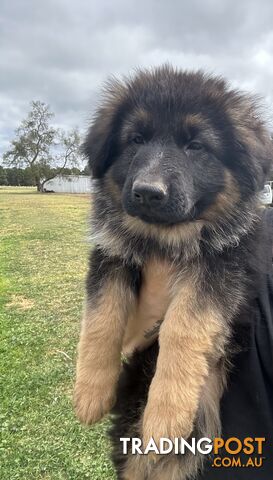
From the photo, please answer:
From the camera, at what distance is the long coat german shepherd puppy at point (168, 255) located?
5.94ft

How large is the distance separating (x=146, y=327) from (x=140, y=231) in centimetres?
49

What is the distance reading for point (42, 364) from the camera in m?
4.39

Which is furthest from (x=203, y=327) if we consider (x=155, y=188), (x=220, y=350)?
(x=155, y=188)

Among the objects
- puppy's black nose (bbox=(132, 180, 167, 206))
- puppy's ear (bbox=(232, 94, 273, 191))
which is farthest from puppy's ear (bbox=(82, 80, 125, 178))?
puppy's ear (bbox=(232, 94, 273, 191))

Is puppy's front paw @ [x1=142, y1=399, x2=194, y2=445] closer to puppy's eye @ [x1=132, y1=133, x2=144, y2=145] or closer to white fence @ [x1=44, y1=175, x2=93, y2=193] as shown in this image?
puppy's eye @ [x1=132, y1=133, x2=144, y2=145]

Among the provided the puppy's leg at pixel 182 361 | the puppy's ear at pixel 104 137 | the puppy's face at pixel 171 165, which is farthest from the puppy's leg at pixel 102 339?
the puppy's ear at pixel 104 137

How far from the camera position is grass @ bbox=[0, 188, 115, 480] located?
3.02 metres

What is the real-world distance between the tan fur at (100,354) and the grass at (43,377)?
0.62 m

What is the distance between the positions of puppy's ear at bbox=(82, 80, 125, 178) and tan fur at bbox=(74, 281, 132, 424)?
2.07ft

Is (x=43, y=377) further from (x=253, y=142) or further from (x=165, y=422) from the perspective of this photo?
(x=253, y=142)

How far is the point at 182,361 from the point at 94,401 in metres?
0.46

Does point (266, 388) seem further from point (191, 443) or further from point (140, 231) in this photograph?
point (140, 231)

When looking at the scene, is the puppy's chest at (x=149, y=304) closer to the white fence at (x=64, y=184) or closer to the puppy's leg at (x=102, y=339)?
the puppy's leg at (x=102, y=339)

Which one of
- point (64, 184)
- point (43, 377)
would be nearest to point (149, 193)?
point (43, 377)
